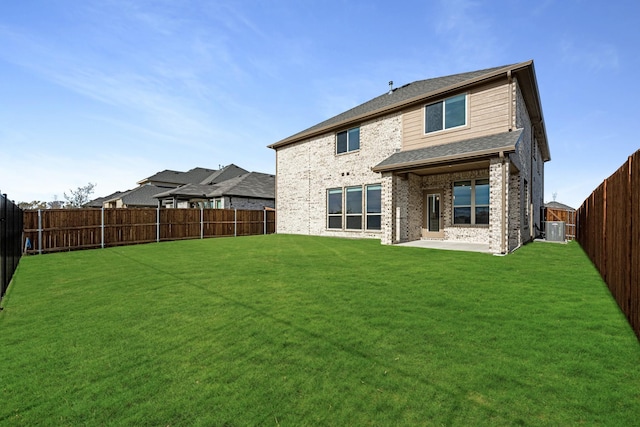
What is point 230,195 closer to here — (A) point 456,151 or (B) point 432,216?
(B) point 432,216

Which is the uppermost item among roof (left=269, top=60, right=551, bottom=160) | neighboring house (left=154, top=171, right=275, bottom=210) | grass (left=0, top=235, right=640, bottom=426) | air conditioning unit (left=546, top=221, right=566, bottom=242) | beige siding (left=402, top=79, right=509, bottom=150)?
roof (left=269, top=60, right=551, bottom=160)

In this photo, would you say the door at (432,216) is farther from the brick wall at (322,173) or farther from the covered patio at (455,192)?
the brick wall at (322,173)

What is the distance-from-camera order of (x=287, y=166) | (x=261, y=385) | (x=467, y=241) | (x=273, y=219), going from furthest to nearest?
(x=273, y=219)
(x=287, y=166)
(x=467, y=241)
(x=261, y=385)

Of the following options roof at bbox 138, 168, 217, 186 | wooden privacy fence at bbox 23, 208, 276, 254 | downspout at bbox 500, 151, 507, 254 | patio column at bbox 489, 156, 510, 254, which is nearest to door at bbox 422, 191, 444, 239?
patio column at bbox 489, 156, 510, 254

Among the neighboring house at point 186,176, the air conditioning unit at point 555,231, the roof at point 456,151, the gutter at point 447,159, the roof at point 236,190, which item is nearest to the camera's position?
the gutter at point 447,159

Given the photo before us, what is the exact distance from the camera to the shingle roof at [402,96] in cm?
1332

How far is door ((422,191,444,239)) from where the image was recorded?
14555 mm

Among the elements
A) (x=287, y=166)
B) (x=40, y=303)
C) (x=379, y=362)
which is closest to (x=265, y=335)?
(x=379, y=362)

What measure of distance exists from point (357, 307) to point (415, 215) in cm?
1117

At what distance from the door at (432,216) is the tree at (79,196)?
62.8m

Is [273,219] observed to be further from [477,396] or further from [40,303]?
[477,396]

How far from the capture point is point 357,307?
455cm

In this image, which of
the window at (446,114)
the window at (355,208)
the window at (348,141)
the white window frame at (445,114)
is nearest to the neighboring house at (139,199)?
the window at (355,208)

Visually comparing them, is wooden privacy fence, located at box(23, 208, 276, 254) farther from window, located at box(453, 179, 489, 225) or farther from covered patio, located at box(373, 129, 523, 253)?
window, located at box(453, 179, 489, 225)
